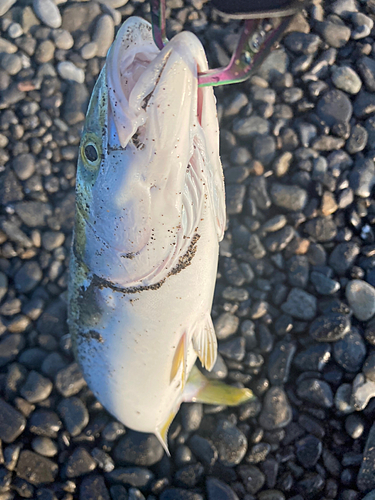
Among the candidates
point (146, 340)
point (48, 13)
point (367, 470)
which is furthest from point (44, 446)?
point (48, 13)

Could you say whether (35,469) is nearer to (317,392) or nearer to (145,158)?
(317,392)

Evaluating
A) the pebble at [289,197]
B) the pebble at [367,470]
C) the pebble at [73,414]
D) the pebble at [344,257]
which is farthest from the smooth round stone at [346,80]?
the pebble at [73,414]

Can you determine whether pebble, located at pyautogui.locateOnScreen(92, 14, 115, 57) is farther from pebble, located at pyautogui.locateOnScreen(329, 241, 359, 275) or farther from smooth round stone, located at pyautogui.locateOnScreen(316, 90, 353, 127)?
pebble, located at pyautogui.locateOnScreen(329, 241, 359, 275)

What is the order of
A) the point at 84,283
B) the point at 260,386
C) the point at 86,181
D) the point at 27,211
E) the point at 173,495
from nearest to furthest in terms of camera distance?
the point at 86,181
the point at 84,283
the point at 173,495
the point at 260,386
the point at 27,211

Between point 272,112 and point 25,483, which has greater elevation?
point 272,112

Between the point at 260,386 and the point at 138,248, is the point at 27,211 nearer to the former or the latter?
the point at 138,248

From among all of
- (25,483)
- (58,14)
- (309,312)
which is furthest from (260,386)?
(58,14)

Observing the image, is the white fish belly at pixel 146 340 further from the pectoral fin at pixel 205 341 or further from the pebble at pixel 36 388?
the pebble at pixel 36 388
